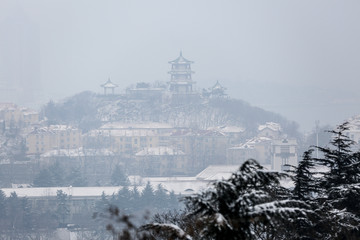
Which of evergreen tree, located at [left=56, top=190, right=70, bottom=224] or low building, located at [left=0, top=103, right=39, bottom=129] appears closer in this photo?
evergreen tree, located at [left=56, top=190, right=70, bottom=224]

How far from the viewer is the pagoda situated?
329 ft

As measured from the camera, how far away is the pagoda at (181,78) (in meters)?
100

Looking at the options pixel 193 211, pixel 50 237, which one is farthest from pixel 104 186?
pixel 193 211

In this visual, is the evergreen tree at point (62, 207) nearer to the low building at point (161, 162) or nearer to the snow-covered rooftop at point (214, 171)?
the snow-covered rooftop at point (214, 171)

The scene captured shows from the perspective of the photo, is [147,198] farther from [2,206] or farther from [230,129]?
[230,129]

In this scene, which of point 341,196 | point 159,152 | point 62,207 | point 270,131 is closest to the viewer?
point 341,196

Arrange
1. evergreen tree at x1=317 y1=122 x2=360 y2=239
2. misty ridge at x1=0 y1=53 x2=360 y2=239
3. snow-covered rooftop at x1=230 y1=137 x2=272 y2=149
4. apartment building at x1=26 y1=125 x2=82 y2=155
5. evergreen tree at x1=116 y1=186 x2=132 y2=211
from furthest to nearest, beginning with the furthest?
apartment building at x1=26 y1=125 x2=82 y2=155, snow-covered rooftop at x1=230 y1=137 x2=272 y2=149, evergreen tree at x1=116 y1=186 x2=132 y2=211, evergreen tree at x1=317 y1=122 x2=360 y2=239, misty ridge at x1=0 y1=53 x2=360 y2=239

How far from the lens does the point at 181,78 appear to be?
102 m

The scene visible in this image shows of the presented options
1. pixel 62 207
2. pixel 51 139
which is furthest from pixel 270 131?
pixel 62 207

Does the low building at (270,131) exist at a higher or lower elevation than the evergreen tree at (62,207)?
higher

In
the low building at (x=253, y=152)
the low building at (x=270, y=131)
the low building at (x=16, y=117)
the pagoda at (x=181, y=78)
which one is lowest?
the low building at (x=253, y=152)

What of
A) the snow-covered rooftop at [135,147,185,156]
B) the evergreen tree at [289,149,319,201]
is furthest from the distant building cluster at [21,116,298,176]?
the evergreen tree at [289,149,319,201]

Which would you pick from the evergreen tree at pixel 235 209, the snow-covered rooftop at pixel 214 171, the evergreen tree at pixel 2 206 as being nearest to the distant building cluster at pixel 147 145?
the snow-covered rooftop at pixel 214 171

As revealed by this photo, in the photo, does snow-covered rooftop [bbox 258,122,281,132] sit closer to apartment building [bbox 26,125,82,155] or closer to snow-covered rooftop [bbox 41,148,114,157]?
apartment building [bbox 26,125,82,155]
